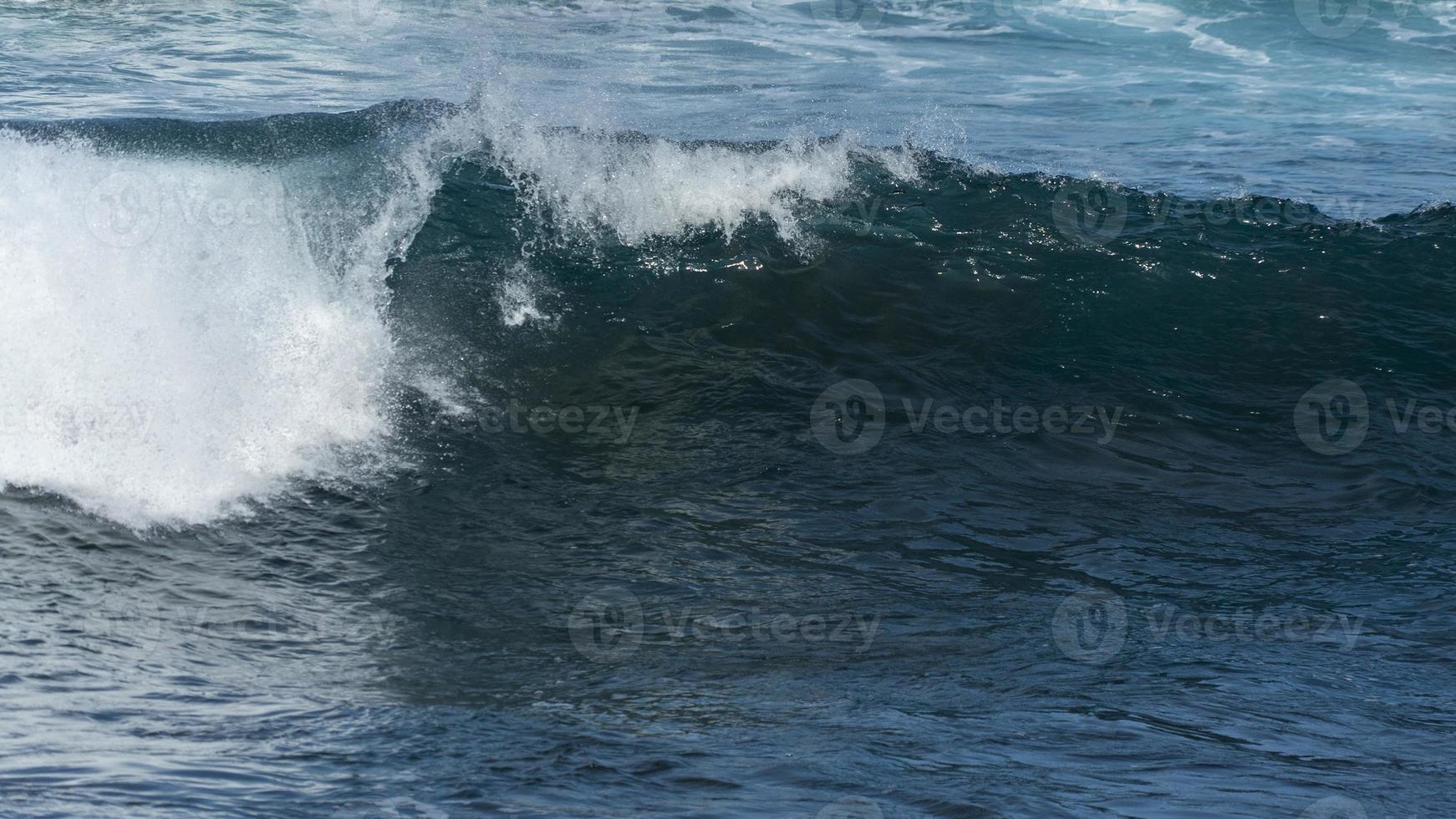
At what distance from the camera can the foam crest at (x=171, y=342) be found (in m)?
6.60

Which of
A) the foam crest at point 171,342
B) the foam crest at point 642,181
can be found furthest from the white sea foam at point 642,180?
the foam crest at point 171,342

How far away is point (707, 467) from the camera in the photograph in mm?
7207

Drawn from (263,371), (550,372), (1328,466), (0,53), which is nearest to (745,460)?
(550,372)

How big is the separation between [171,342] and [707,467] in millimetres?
3207

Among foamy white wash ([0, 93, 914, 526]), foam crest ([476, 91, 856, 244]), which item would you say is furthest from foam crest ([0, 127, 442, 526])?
foam crest ([476, 91, 856, 244])

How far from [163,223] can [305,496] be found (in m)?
2.87

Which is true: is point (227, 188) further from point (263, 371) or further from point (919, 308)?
point (919, 308)

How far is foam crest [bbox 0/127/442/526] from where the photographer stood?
6.60 metres

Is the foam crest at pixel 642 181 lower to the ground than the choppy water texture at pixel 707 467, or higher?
higher

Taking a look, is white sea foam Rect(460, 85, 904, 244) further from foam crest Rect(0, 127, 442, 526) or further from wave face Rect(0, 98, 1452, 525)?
foam crest Rect(0, 127, 442, 526)

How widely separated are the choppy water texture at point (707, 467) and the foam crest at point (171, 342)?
30mm

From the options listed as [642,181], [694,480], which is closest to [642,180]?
[642,181]

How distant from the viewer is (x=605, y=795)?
3.80 meters

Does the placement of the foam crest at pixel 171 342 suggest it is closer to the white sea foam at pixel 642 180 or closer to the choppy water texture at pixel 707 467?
the choppy water texture at pixel 707 467
